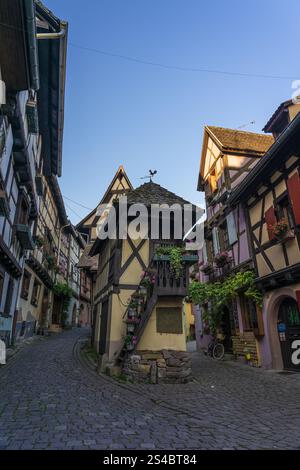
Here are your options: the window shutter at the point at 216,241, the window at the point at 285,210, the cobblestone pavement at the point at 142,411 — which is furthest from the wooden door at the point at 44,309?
the window at the point at 285,210

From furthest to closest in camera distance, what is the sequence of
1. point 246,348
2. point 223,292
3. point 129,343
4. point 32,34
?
point 223,292 → point 246,348 → point 129,343 → point 32,34

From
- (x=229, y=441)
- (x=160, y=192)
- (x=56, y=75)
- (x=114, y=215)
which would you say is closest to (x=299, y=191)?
(x=160, y=192)

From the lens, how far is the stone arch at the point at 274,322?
9656 millimetres

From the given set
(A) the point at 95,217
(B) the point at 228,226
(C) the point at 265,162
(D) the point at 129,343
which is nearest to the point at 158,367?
(D) the point at 129,343

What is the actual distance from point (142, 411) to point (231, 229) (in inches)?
370

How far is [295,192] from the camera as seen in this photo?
28.5 ft

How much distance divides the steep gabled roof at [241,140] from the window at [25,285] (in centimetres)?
1152

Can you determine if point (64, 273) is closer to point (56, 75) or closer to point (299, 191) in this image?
point (56, 75)

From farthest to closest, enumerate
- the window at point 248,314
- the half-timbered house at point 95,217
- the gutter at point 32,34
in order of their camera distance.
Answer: the half-timbered house at point 95,217 → the window at point 248,314 → the gutter at point 32,34

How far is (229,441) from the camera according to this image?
372 cm

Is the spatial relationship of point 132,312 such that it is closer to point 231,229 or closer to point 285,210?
point 285,210

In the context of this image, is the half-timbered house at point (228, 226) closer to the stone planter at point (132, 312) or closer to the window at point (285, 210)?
the window at point (285, 210)

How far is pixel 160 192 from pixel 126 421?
7.51 metres

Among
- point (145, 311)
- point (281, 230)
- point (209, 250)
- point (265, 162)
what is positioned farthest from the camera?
point (209, 250)
